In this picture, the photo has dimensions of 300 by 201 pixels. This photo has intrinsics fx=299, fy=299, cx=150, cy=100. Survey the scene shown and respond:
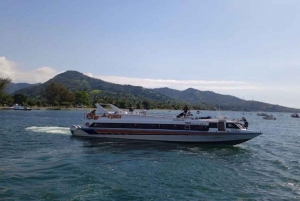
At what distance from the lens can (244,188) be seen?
17.8 meters

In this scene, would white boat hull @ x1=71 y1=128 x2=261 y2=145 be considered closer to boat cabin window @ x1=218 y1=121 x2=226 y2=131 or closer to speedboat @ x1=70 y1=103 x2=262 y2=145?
speedboat @ x1=70 y1=103 x2=262 y2=145

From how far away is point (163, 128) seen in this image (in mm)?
35531

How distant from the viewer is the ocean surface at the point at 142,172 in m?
15.9

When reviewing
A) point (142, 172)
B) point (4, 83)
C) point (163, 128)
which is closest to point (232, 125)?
point (163, 128)

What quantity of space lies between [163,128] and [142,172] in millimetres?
15160

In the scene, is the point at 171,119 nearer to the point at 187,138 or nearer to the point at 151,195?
the point at 187,138

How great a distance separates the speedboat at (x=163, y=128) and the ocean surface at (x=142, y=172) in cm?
209

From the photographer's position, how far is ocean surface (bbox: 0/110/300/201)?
15938 millimetres

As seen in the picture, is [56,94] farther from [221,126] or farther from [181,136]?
[221,126]

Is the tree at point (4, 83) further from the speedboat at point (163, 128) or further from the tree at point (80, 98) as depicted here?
the speedboat at point (163, 128)

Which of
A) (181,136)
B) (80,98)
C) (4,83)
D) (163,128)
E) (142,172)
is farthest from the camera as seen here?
(80,98)

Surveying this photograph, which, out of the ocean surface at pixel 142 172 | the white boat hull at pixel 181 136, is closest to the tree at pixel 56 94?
the white boat hull at pixel 181 136

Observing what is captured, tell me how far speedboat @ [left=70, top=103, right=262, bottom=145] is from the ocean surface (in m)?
2.09

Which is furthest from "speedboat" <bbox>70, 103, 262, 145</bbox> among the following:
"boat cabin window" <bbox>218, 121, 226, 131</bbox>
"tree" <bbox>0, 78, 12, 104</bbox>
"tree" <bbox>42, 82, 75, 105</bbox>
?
"tree" <bbox>42, 82, 75, 105</bbox>
